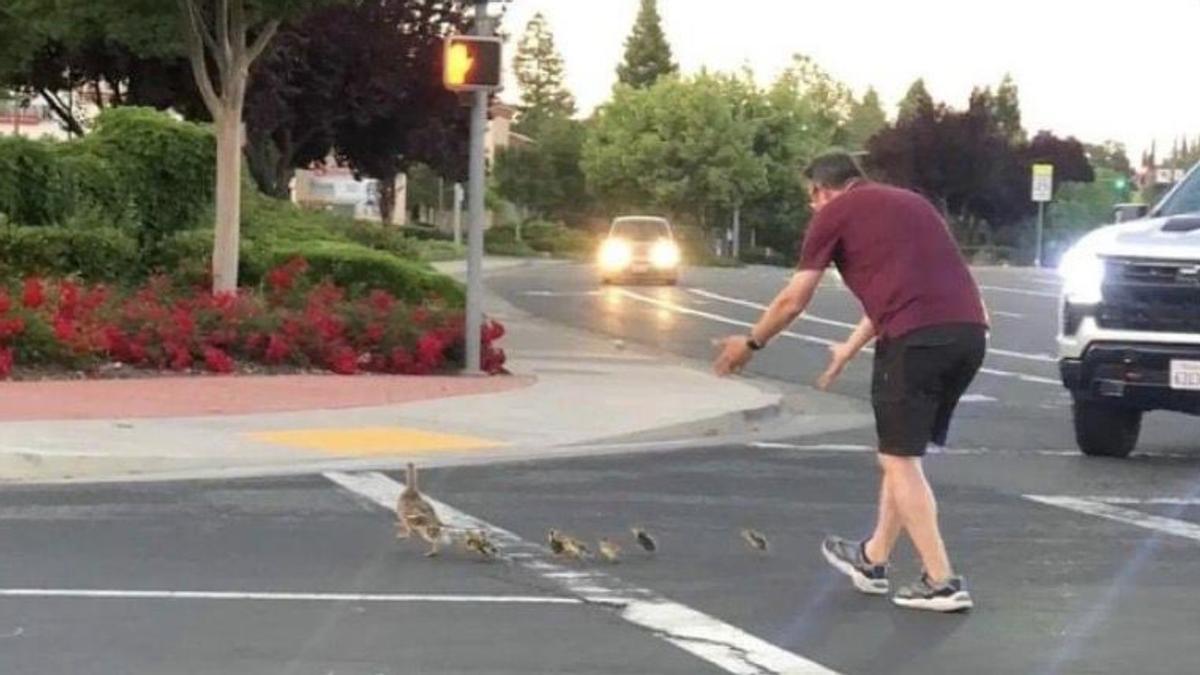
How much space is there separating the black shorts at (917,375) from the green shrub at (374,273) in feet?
47.0

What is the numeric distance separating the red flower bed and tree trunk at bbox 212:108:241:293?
373 mm

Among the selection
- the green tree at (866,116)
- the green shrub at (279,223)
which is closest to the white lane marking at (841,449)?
the green shrub at (279,223)

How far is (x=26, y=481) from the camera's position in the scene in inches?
480

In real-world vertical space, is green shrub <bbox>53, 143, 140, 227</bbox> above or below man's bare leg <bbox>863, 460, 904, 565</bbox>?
above

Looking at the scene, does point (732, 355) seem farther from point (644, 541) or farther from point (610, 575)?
point (644, 541)

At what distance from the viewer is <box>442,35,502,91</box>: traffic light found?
17734mm

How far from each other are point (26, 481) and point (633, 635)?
5703 millimetres

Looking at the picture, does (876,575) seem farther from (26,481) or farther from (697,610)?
(26,481)

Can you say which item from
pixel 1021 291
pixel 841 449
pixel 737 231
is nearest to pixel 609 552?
pixel 841 449

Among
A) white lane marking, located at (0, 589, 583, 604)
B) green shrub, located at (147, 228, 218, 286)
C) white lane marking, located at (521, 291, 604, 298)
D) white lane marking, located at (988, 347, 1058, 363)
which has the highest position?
green shrub, located at (147, 228, 218, 286)

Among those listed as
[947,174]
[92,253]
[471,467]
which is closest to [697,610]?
[471,467]

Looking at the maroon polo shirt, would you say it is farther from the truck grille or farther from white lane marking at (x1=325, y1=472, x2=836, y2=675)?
the truck grille

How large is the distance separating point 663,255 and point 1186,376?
103 ft

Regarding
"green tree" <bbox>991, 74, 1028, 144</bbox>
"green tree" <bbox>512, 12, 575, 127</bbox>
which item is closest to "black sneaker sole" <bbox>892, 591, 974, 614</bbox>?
"green tree" <bbox>991, 74, 1028, 144</bbox>
